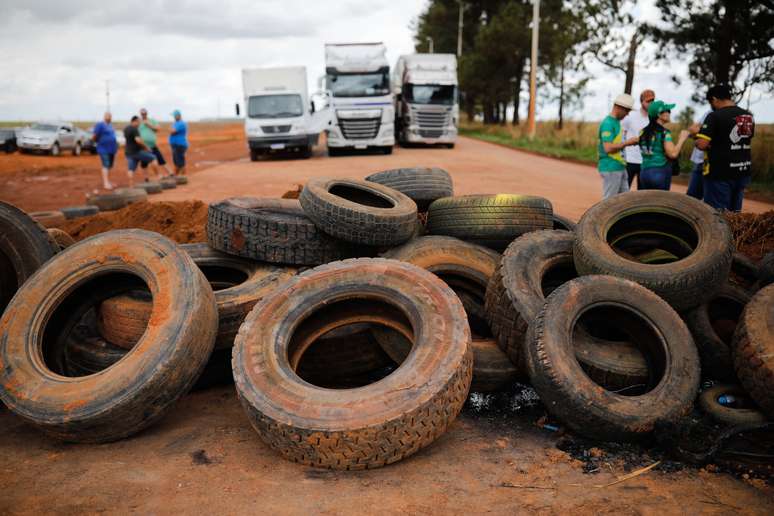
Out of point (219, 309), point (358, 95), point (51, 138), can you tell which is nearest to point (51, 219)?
point (219, 309)

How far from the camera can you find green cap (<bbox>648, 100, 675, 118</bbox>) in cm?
829

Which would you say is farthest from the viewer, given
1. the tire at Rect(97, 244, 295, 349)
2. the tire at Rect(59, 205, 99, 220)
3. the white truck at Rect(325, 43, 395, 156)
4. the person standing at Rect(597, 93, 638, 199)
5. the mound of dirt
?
the white truck at Rect(325, 43, 395, 156)

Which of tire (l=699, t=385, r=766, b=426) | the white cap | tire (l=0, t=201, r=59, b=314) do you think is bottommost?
tire (l=699, t=385, r=766, b=426)

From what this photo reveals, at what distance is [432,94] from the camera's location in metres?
28.3

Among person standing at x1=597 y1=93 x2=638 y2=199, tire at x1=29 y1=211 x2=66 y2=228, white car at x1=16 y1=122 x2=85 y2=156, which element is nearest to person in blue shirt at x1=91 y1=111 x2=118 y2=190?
tire at x1=29 y1=211 x2=66 y2=228

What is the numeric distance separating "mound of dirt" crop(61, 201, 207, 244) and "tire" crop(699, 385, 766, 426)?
23.6 feet

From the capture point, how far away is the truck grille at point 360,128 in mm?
24688

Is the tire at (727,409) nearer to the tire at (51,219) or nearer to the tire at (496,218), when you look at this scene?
the tire at (496,218)

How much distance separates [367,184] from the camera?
269 inches

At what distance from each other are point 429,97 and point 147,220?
20.7m

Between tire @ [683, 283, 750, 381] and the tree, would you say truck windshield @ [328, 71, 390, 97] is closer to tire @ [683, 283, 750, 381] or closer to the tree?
the tree

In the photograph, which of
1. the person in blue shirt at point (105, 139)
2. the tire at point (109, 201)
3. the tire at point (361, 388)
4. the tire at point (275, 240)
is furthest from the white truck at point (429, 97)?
the tire at point (361, 388)

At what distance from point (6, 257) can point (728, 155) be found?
8.74 metres

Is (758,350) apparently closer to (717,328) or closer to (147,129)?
(717,328)
